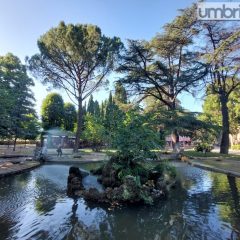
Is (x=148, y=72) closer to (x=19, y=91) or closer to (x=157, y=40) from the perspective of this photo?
(x=157, y=40)

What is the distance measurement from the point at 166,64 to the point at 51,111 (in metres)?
25.4

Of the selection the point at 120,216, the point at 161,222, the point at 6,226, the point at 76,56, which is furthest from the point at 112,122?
the point at 76,56

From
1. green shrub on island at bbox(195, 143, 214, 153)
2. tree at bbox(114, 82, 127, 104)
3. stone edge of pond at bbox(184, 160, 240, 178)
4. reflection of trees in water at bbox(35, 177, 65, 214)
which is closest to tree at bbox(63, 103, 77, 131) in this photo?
tree at bbox(114, 82, 127, 104)

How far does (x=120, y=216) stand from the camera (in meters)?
7.93

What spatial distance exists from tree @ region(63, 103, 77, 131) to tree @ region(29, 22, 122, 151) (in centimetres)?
2062

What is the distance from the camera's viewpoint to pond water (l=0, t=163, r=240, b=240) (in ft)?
21.3

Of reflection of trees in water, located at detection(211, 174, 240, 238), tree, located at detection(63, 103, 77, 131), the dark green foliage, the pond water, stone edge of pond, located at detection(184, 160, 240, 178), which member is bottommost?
the pond water

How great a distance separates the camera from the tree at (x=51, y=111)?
158ft

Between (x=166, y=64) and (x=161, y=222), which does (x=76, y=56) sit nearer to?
(x=166, y=64)

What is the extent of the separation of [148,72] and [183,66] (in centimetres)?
510

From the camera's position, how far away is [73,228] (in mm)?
6867

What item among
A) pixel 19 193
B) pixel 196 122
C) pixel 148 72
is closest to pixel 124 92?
pixel 148 72

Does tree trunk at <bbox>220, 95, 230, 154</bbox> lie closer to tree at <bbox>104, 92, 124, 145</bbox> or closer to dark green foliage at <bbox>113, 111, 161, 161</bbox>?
dark green foliage at <bbox>113, 111, 161, 161</bbox>

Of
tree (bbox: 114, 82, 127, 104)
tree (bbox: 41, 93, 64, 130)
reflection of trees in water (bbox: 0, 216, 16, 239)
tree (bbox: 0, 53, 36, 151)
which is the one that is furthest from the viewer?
tree (bbox: 41, 93, 64, 130)
